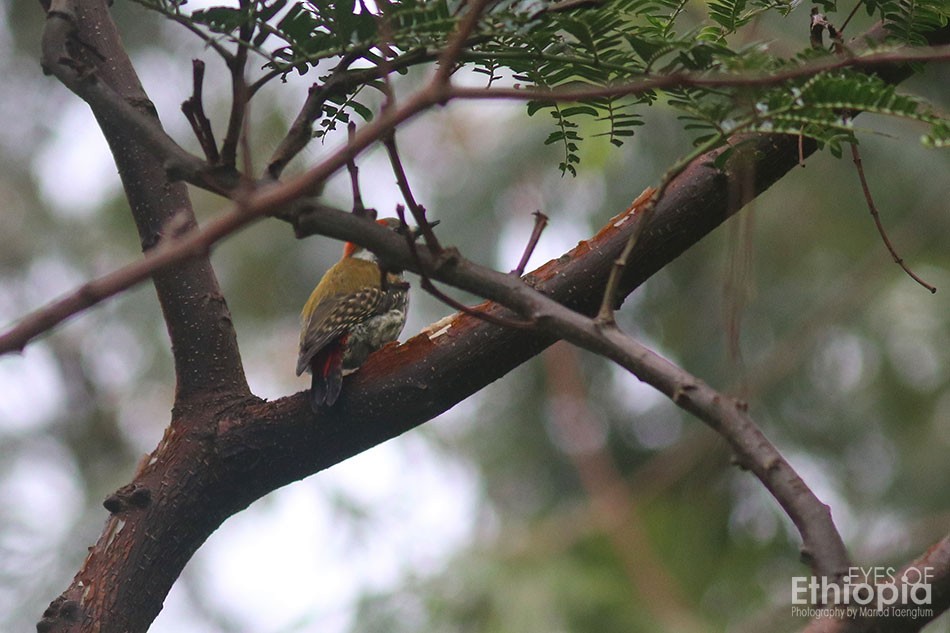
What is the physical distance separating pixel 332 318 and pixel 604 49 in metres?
1.90

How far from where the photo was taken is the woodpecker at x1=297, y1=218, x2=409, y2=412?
3258 millimetres

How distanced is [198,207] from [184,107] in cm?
766

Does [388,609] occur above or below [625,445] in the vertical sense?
below

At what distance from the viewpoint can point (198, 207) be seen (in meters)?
8.99

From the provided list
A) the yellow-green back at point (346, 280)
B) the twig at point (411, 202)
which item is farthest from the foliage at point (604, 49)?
the yellow-green back at point (346, 280)

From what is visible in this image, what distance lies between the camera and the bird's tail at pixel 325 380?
2297mm

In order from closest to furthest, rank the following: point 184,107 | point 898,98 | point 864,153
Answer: point 898,98 → point 184,107 → point 864,153

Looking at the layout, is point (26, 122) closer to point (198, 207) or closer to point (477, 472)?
point (198, 207)

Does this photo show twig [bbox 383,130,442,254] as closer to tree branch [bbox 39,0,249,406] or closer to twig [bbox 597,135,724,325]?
twig [bbox 597,135,724,325]

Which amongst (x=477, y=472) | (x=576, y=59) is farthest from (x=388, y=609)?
(x=576, y=59)

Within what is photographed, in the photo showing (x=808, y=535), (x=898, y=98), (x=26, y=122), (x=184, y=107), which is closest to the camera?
(x=808, y=535)

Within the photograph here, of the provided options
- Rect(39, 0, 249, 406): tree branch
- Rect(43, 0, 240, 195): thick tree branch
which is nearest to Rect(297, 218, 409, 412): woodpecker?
Rect(39, 0, 249, 406): tree branch

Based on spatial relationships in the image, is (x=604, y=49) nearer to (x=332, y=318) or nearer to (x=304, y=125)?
(x=304, y=125)

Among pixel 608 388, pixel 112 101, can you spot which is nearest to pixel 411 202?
pixel 112 101
